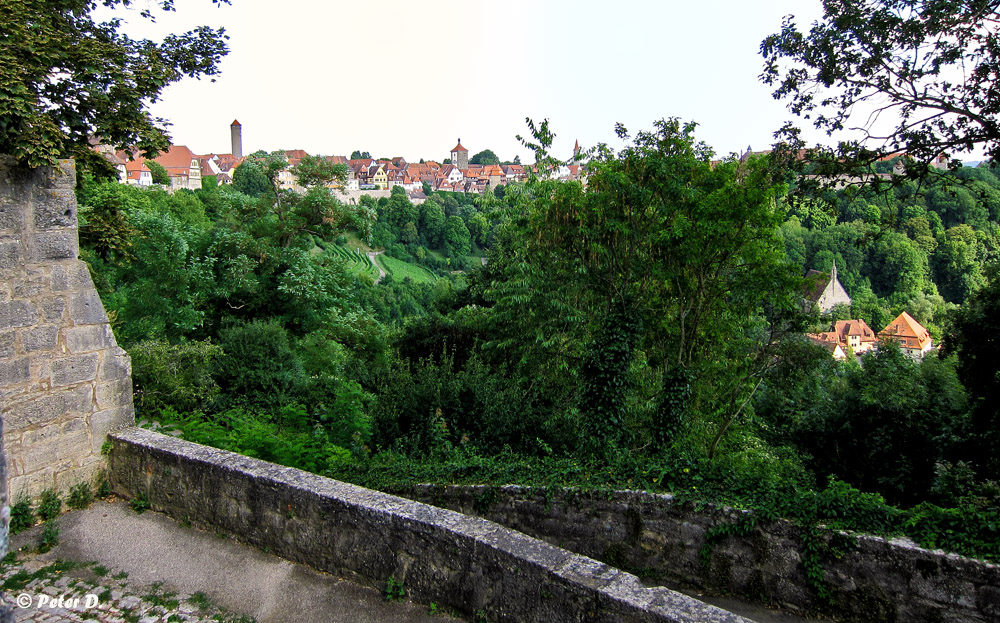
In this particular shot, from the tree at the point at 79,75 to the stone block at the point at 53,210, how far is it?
313 mm

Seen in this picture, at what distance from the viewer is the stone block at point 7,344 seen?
4.64m

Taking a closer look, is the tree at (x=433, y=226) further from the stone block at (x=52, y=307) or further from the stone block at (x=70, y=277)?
the stone block at (x=52, y=307)

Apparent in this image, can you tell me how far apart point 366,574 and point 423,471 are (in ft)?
7.68

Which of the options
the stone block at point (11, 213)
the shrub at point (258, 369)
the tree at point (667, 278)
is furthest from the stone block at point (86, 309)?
the tree at point (667, 278)

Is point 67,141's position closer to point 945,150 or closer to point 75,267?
point 75,267

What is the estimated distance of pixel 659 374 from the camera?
40.8ft

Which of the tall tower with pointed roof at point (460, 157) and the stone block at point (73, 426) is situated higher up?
the tall tower with pointed roof at point (460, 157)

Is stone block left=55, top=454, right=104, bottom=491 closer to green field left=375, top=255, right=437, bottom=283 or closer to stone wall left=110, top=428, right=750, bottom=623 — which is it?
stone wall left=110, top=428, right=750, bottom=623

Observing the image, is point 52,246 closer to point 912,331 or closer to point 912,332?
point 912,332

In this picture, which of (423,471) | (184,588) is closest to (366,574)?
(184,588)

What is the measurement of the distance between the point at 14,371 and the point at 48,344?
11.8 inches

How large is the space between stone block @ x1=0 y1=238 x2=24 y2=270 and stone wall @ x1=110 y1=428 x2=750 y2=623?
164 cm

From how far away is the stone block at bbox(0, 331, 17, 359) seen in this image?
183 inches

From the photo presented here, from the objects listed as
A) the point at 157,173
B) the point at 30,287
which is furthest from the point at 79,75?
the point at 157,173
